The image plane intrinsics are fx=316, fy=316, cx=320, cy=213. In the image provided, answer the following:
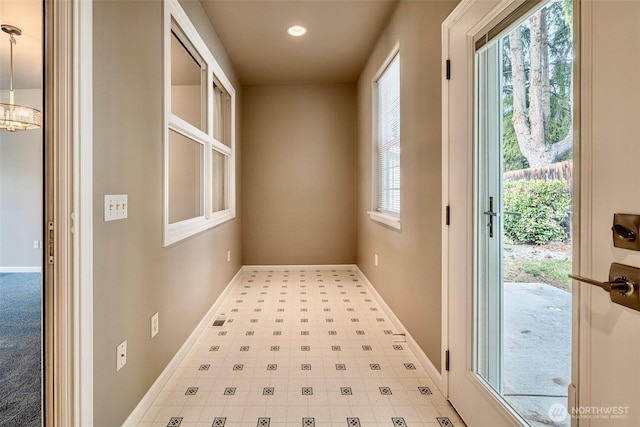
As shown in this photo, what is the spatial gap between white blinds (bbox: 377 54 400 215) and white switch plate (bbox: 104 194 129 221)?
2.17 metres

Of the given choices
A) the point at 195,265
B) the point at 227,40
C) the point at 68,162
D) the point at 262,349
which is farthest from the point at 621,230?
the point at 227,40

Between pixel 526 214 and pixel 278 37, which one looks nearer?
pixel 526 214

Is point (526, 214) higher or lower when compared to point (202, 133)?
lower

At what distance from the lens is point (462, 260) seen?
5.21 ft

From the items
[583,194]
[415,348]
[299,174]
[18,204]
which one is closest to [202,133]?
[299,174]

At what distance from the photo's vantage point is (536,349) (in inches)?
45.1

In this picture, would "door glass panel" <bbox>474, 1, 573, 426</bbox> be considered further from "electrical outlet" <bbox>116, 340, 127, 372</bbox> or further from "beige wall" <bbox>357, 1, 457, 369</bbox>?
"electrical outlet" <bbox>116, 340, 127, 372</bbox>

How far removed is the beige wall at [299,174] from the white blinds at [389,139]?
128 centimetres

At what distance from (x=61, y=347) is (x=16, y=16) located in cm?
218

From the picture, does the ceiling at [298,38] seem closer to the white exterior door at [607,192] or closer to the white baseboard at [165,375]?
the white exterior door at [607,192]

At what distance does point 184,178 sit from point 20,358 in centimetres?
158

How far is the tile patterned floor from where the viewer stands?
1623 mm

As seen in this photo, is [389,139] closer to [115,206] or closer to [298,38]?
[298,38]

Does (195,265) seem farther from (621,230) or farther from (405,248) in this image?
(621,230)
